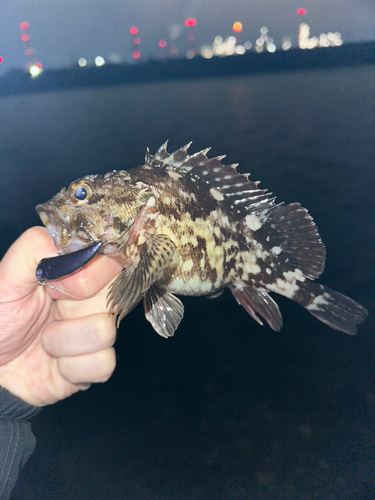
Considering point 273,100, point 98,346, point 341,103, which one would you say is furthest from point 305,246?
point 273,100

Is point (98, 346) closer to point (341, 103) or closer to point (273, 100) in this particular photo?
point (341, 103)

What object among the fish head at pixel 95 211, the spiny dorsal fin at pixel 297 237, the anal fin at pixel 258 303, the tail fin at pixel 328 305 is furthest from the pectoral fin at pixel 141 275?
the tail fin at pixel 328 305

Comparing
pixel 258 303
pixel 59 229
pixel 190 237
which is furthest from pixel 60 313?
pixel 258 303

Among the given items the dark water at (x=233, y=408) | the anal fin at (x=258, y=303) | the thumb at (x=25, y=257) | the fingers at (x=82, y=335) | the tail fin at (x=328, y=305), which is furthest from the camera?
the dark water at (x=233, y=408)

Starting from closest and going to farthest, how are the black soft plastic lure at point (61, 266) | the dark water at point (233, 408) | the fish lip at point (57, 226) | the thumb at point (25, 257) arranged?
the black soft plastic lure at point (61, 266) < the fish lip at point (57, 226) < the thumb at point (25, 257) < the dark water at point (233, 408)

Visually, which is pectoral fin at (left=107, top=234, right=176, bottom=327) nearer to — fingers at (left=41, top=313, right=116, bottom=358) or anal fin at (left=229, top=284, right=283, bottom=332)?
fingers at (left=41, top=313, right=116, bottom=358)

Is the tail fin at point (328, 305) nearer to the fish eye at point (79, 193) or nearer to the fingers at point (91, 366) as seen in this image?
the fingers at point (91, 366)

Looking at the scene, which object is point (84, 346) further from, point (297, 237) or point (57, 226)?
point (297, 237)

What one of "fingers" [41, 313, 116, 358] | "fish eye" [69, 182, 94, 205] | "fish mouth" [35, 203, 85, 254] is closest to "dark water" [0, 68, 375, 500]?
"fingers" [41, 313, 116, 358]
